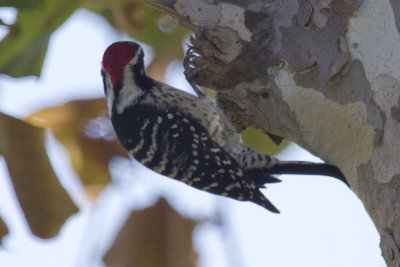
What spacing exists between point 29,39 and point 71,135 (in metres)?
0.71

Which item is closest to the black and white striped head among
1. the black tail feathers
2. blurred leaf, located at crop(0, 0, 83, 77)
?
blurred leaf, located at crop(0, 0, 83, 77)

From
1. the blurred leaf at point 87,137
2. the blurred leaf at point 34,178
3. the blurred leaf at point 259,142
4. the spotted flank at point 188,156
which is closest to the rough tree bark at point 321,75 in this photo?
the spotted flank at point 188,156

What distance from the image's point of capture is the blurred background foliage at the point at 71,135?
387 cm

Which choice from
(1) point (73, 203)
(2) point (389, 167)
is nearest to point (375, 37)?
(2) point (389, 167)

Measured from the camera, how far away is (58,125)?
15.9 ft

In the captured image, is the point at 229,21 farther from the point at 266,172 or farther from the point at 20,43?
the point at 20,43

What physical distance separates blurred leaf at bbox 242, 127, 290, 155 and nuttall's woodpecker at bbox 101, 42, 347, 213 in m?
0.27

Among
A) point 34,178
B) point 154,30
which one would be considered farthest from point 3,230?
point 154,30

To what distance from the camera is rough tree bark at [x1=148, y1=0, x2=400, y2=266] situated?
2.98 meters

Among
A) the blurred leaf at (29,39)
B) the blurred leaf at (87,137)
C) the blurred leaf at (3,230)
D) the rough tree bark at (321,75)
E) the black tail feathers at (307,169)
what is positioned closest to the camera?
the rough tree bark at (321,75)

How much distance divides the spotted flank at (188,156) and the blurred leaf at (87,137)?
2.09 feet

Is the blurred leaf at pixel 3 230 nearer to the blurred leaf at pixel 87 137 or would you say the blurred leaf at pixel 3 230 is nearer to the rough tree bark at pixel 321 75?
the blurred leaf at pixel 87 137

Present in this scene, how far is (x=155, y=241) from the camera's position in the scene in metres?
3.96

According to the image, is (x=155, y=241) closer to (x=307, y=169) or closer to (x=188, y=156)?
(x=188, y=156)
